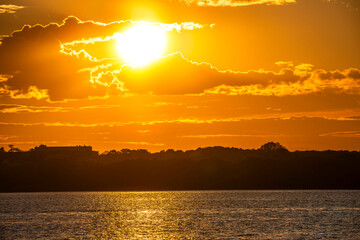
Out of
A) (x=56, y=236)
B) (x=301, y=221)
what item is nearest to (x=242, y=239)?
(x=56, y=236)

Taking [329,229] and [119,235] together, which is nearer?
[119,235]

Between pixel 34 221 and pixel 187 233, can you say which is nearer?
pixel 187 233

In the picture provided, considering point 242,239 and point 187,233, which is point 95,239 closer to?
point 187,233

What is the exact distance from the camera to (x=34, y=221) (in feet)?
624

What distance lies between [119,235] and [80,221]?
4935 centimetres

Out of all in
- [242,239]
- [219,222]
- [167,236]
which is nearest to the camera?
[242,239]

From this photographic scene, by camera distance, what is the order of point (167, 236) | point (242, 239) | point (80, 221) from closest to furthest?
point (242, 239)
point (167, 236)
point (80, 221)

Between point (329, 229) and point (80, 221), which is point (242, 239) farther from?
point (80, 221)

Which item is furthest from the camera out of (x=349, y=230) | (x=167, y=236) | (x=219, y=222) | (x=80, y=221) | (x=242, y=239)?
(x=80, y=221)

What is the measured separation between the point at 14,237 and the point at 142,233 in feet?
92.9

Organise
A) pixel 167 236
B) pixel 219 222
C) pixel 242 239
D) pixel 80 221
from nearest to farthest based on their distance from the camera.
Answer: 1. pixel 242 239
2. pixel 167 236
3. pixel 219 222
4. pixel 80 221

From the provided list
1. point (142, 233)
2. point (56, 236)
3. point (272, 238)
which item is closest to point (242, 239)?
point (272, 238)

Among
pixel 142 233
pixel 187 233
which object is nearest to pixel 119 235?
pixel 142 233

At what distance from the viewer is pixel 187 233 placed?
145875 millimetres
